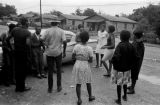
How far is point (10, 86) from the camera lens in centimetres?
596

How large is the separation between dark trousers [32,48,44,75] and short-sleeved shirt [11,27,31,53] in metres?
1.24

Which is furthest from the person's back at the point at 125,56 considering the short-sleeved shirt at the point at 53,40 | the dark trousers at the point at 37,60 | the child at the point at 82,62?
the dark trousers at the point at 37,60

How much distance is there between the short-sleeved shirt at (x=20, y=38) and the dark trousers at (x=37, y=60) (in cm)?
124

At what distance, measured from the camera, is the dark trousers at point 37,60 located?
6.60 metres

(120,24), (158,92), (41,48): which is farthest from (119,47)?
(120,24)

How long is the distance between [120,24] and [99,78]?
133 ft

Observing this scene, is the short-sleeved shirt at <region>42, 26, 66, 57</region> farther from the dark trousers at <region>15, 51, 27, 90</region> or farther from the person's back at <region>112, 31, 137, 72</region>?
the person's back at <region>112, 31, 137, 72</region>

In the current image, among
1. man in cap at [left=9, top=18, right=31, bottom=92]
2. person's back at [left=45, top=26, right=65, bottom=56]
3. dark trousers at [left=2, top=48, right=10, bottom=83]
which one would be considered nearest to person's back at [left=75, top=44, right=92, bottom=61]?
person's back at [left=45, top=26, right=65, bottom=56]

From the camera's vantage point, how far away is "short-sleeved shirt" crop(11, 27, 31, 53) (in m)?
5.31

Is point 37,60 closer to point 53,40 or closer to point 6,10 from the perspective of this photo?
point 53,40

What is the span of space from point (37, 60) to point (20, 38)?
1.49 meters

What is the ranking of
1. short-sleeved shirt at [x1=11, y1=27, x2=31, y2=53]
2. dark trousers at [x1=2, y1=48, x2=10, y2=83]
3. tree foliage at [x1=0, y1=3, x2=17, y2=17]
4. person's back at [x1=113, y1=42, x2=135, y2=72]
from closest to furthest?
person's back at [x1=113, y1=42, x2=135, y2=72]
short-sleeved shirt at [x1=11, y1=27, x2=31, y2=53]
dark trousers at [x1=2, y1=48, x2=10, y2=83]
tree foliage at [x1=0, y1=3, x2=17, y2=17]

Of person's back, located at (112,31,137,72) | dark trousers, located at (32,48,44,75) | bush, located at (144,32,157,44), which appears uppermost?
person's back, located at (112,31,137,72)

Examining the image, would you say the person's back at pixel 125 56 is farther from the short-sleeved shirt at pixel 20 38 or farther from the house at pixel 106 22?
the house at pixel 106 22
